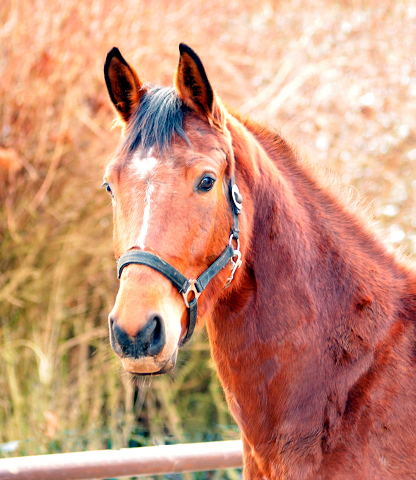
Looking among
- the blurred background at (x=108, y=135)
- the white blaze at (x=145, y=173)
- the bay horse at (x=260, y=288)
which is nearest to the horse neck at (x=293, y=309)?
the bay horse at (x=260, y=288)

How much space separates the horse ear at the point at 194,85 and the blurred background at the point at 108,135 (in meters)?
2.53

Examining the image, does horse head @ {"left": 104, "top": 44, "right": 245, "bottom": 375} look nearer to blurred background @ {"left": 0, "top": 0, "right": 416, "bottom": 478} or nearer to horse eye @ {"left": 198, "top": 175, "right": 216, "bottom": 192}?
horse eye @ {"left": 198, "top": 175, "right": 216, "bottom": 192}

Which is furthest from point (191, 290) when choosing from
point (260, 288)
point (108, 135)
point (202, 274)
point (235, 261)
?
point (108, 135)

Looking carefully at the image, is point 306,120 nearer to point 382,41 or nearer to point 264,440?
point 382,41

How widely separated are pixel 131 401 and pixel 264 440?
3937 mm

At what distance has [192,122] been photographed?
205 cm

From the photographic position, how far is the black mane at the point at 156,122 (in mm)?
1929

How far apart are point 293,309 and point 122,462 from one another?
3.85ft

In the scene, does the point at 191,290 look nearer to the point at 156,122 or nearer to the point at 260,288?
the point at 260,288

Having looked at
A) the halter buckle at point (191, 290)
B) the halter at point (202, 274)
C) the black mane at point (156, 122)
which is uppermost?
the black mane at point (156, 122)

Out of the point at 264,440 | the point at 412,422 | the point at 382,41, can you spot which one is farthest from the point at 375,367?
the point at 382,41

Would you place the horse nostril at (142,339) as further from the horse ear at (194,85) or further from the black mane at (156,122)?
the horse ear at (194,85)

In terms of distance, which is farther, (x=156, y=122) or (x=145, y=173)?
(x=156, y=122)

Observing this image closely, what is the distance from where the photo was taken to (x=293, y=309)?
205cm
